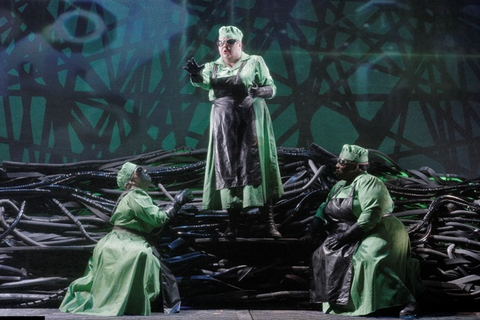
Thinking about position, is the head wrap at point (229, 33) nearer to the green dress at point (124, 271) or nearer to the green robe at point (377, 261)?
the green dress at point (124, 271)

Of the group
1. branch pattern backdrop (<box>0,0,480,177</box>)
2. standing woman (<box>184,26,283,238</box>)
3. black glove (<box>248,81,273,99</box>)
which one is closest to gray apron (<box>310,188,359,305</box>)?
standing woman (<box>184,26,283,238</box>)

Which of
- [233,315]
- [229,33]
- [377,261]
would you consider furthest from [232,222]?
[229,33]

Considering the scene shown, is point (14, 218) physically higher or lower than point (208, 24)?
lower

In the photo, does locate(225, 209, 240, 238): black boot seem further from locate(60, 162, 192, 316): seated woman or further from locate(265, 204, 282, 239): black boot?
locate(60, 162, 192, 316): seated woman

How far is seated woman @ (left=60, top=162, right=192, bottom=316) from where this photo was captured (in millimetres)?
4750

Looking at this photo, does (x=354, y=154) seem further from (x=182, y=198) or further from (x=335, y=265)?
(x=182, y=198)

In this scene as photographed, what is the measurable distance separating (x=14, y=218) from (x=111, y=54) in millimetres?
2083

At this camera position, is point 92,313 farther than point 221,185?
No

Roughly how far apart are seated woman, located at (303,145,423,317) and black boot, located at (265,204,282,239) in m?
0.35

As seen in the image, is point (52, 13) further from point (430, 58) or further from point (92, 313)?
point (430, 58)

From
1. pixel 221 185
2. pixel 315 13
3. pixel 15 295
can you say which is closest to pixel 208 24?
pixel 315 13

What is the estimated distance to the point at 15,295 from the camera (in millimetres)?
5109

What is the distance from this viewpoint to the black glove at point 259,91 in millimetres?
5082

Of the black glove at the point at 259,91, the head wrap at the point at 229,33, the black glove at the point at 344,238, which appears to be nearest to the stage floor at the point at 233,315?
the black glove at the point at 344,238
